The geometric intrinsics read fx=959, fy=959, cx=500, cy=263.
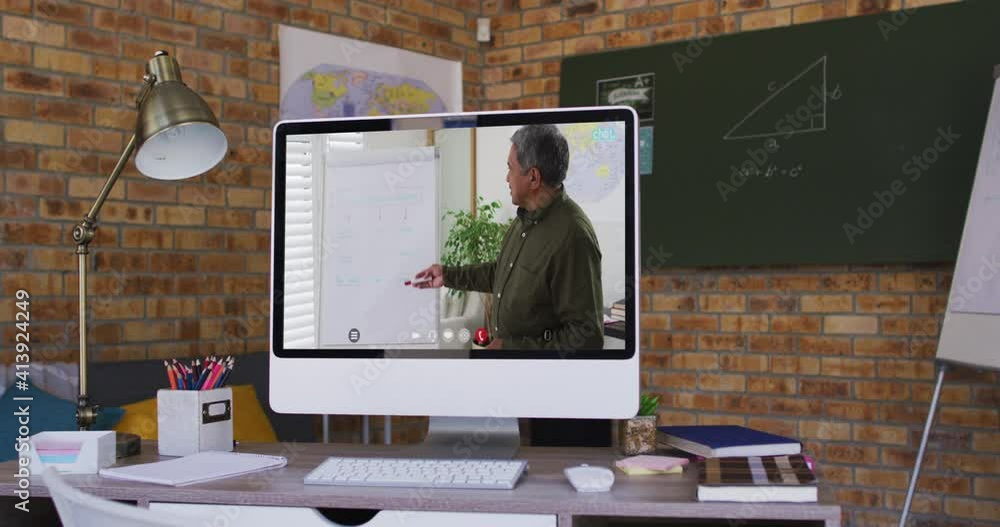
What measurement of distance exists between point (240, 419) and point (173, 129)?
4.36 ft

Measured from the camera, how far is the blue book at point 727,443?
163 cm

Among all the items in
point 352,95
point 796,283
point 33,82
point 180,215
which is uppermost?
point 352,95

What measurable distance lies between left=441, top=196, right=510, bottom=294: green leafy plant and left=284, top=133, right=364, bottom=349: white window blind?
9.8 inches

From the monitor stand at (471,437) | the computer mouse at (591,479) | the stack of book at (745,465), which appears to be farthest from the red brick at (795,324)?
the computer mouse at (591,479)

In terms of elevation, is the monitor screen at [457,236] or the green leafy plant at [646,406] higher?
the monitor screen at [457,236]

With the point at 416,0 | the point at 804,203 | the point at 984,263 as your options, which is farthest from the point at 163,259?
the point at 984,263

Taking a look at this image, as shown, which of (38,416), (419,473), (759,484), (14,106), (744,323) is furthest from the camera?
(744,323)

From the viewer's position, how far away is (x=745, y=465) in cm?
150

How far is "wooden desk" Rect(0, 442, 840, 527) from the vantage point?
A: 1326 mm

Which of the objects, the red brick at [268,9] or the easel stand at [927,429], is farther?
the red brick at [268,9]

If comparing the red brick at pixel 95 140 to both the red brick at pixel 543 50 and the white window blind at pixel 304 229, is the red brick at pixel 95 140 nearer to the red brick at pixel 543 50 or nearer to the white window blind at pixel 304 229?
the white window blind at pixel 304 229

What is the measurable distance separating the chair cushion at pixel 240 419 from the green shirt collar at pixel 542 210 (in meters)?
1.28

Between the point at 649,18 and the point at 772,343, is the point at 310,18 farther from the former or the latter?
the point at 772,343

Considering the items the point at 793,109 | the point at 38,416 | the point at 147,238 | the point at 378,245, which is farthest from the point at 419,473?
the point at 793,109
